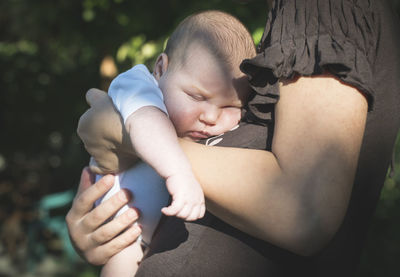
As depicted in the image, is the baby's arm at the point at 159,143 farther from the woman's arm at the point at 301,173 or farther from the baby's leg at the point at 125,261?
the baby's leg at the point at 125,261

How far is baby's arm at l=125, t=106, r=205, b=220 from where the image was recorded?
1.15 metres

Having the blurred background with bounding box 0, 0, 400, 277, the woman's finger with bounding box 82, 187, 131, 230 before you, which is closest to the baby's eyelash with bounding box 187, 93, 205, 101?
the woman's finger with bounding box 82, 187, 131, 230

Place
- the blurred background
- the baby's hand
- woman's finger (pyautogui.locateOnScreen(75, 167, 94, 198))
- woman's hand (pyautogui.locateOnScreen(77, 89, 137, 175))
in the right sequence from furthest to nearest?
the blurred background
woman's finger (pyautogui.locateOnScreen(75, 167, 94, 198))
woman's hand (pyautogui.locateOnScreen(77, 89, 137, 175))
the baby's hand

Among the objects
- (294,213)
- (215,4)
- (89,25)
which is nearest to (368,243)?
(215,4)

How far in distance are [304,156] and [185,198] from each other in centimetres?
32

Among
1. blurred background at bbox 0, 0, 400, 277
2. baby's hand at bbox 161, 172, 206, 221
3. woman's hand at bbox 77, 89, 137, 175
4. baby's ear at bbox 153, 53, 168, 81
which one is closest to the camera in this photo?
baby's hand at bbox 161, 172, 206, 221

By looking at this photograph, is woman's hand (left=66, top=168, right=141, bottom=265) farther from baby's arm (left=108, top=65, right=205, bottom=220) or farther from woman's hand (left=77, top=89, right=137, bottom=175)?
baby's arm (left=108, top=65, right=205, bottom=220)

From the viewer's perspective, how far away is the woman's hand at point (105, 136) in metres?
1.49

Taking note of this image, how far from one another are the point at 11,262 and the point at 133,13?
4282mm

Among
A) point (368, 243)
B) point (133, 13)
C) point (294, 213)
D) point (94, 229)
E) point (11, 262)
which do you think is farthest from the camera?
point (11, 262)

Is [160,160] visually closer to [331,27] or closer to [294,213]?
[294,213]

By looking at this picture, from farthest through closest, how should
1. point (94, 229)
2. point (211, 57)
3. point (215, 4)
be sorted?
point (215, 4) < point (94, 229) < point (211, 57)

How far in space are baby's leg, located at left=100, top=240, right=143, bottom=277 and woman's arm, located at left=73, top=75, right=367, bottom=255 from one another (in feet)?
1.85

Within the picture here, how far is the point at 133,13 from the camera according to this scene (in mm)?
4453
